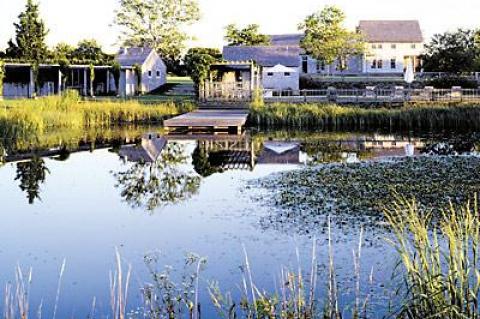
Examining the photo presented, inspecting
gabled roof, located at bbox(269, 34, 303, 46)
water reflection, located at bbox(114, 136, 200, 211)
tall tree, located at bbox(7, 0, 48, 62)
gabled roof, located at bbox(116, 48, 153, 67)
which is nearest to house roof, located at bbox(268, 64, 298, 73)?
gabled roof, located at bbox(116, 48, 153, 67)

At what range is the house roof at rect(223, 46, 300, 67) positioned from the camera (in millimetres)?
43188

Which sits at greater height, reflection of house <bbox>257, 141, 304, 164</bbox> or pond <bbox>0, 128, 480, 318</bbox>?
reflection of house <bbox>257, 141, 304, 164</bbox>

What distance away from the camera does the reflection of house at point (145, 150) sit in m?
18.3

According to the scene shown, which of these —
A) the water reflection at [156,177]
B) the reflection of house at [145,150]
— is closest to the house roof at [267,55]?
the reflection of house at [145,150]

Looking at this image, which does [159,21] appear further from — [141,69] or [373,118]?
[373,118]

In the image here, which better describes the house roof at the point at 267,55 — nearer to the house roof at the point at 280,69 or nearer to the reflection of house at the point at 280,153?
the house roof at the point at 280,69

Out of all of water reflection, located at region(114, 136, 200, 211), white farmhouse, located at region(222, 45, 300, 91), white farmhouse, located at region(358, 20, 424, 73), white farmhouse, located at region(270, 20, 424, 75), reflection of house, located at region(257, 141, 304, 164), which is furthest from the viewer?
white farmhouse, located at region(358, 20, 424, 73)

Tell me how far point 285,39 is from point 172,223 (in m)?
48.3

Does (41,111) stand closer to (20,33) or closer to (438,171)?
(438,171)

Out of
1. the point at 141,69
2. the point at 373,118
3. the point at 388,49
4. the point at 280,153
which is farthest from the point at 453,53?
the point at 280,153

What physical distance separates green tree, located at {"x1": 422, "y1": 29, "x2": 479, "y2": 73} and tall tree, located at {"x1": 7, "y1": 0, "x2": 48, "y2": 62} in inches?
966

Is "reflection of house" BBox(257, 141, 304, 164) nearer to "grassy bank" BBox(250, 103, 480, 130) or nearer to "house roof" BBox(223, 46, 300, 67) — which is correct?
→ "grassy bank" BBox(250, 103, 480, 130)

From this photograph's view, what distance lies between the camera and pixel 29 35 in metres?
39.3

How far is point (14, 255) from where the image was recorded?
8031 mm
